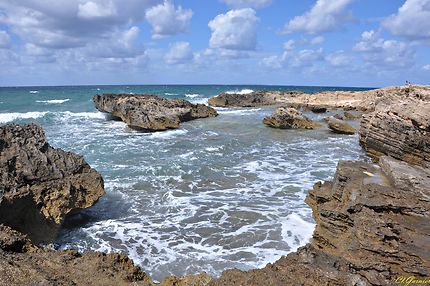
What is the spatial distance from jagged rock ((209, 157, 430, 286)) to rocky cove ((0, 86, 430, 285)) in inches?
0.5

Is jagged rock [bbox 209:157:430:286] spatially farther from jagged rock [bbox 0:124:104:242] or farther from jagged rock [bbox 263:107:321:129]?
jagged rock [bbox 263:107:321:129]

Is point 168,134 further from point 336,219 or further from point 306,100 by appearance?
point 306,100

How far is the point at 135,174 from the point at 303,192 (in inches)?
239

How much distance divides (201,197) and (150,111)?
1598 centimetres

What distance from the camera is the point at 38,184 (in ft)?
27.1

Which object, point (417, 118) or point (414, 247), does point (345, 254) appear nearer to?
point (414, 247)

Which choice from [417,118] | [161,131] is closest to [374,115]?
[417,118]

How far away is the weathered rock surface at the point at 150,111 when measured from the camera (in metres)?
25.1

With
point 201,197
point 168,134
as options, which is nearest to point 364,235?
point 201,197

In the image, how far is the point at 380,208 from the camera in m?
6.45

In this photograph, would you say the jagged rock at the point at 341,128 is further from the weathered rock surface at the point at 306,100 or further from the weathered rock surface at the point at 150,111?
the weathered rock surface at the point at 306,100

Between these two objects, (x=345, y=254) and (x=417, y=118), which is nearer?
(x=345, y=254)

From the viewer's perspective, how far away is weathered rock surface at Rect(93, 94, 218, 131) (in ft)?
82.4

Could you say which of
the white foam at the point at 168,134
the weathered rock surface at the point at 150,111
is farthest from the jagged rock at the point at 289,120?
the weathered rock surface at the point at 150,111
